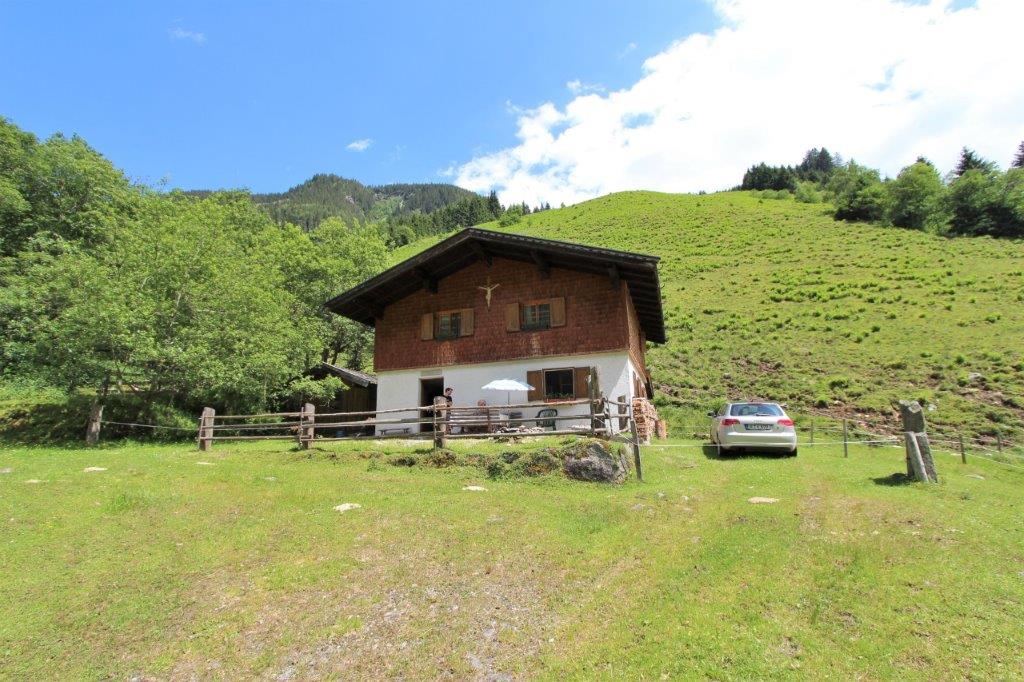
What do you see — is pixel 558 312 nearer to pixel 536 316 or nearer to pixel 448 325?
pixel 536 316

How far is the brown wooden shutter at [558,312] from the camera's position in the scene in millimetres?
19078

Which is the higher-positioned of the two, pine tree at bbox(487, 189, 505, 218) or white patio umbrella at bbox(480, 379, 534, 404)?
pine tree at bbox(487, 189, 505, 218)

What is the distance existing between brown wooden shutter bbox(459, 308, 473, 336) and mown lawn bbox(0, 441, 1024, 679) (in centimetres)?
996

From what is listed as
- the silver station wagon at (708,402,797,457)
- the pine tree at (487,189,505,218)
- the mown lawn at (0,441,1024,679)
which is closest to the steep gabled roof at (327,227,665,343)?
the silver station wagon at (708,402,797,457)

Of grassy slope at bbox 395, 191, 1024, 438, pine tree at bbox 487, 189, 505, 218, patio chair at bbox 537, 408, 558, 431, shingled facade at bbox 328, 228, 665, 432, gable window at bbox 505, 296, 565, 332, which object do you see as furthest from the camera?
pine tree at bbox 487, 189, 505, 218

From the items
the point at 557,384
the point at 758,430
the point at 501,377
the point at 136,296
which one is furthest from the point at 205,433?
the point at 758,430

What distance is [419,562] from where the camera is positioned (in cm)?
745

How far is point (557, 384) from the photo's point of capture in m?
18.9

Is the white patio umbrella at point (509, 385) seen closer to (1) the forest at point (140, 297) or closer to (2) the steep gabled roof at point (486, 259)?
(2) the steep gabled roof at point (486, 259)

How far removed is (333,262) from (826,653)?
34050mm

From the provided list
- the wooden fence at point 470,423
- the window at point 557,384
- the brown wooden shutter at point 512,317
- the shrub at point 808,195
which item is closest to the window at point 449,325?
the brown wooden shutter at point 512,317

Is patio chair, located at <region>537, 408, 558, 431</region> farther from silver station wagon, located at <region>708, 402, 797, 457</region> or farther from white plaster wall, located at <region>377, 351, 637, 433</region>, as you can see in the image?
silver station wagon, located at <region>708, 402, 797, 457</region>

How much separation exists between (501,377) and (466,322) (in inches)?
106

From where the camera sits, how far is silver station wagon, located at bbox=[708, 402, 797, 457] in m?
14.5
